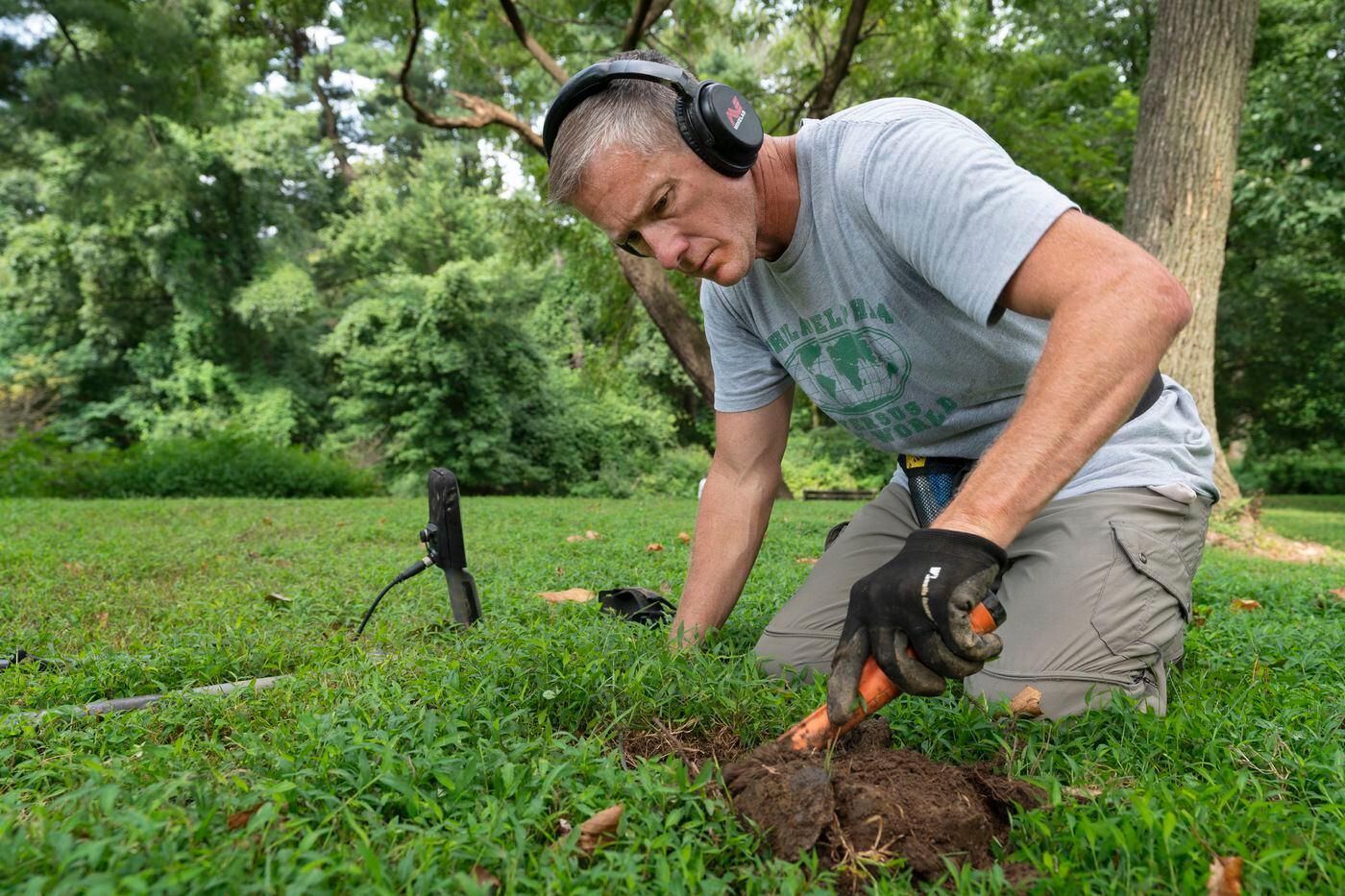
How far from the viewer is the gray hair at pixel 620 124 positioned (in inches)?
83.6

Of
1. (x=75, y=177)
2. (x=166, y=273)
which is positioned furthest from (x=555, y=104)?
(x=166, y=273)

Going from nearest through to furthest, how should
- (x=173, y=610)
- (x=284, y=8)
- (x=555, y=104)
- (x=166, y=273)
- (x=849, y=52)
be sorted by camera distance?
(x=555, y=104)
(x=173, y=610)
(x=849, y=52)
(x=284, y=8)
(x=166, y=273)

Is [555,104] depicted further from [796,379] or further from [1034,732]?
[1034,732]

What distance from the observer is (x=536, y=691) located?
84.3 inches

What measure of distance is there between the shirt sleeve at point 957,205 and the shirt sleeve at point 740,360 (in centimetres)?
77

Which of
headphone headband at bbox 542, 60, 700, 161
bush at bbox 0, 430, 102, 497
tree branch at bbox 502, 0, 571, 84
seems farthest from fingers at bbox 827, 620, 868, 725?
bush at bbox 0, 430, 102, 497

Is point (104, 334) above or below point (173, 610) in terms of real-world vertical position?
above

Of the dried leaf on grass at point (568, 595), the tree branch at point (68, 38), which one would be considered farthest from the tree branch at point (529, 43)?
the dried leaf on grass at point (568, 595)

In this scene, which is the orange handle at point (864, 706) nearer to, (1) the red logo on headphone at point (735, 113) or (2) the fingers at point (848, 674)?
(2) the fingers at point (848, 674)

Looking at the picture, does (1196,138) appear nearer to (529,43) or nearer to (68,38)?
(529,43)

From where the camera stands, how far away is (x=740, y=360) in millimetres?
2908

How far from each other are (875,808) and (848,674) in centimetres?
23

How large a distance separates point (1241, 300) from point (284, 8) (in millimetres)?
17883

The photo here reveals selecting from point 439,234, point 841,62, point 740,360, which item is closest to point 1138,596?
point 740,360
